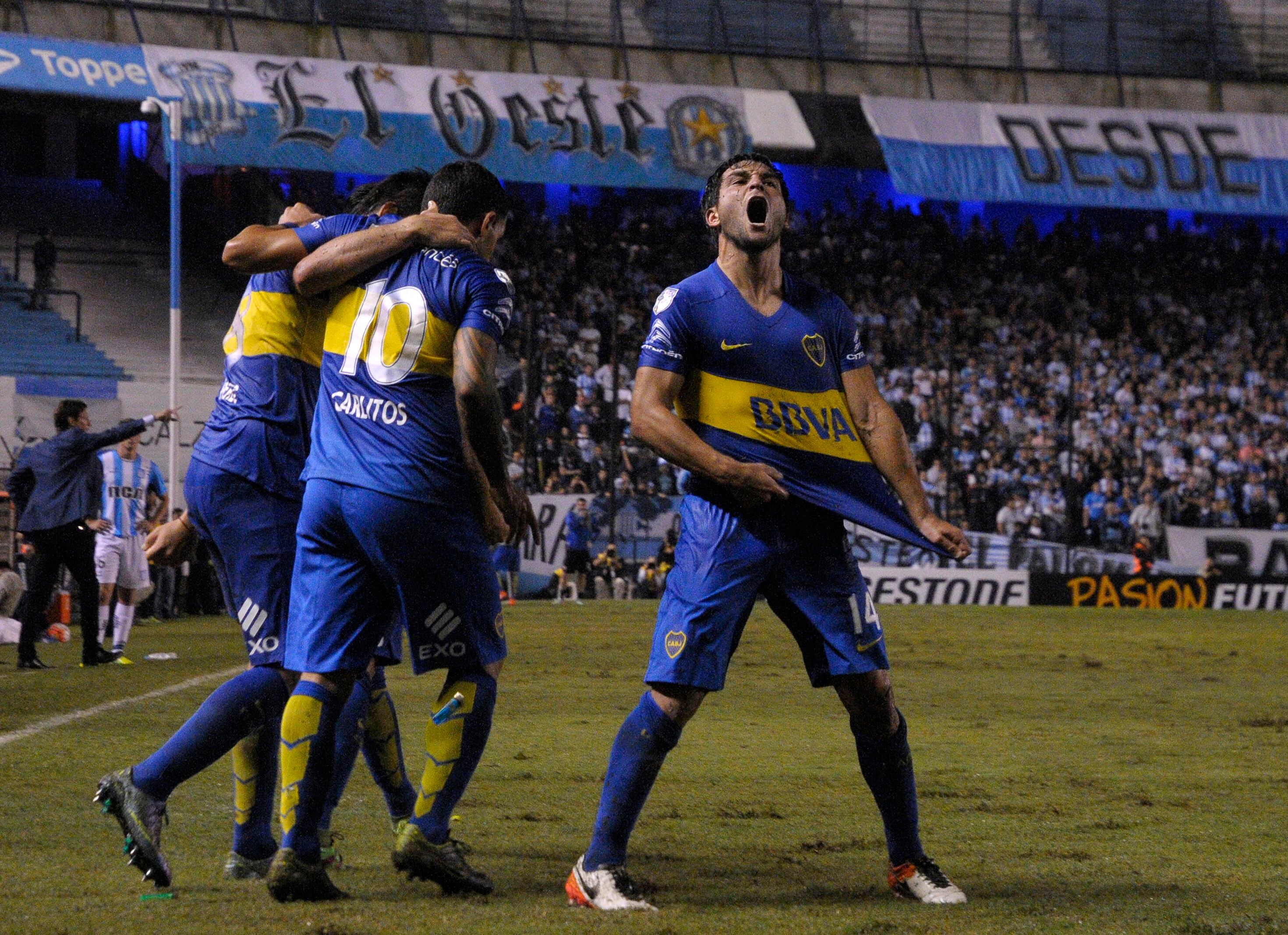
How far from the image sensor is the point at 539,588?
25.1 metres

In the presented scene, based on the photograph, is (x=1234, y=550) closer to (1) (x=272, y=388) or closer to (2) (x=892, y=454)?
(2) (x=892, y=454)

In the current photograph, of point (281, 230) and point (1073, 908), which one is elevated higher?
point (281, 230)

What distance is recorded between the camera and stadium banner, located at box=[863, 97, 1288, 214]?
31484mm

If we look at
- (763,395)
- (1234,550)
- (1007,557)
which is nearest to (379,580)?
(763,395)

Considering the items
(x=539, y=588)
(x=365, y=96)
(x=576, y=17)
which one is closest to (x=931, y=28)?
(x=576, y=17)

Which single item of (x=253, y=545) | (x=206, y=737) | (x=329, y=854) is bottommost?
(x=329, y=854)

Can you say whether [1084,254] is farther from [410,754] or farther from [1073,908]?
[1073,908]

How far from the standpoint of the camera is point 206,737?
185 inches

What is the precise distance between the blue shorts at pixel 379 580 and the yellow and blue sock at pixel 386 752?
680mm

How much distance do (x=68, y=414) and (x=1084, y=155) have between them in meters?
24.4

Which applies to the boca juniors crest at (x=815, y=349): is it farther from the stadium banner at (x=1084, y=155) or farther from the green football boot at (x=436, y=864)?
the stadium banner at (x=1084, y=155)

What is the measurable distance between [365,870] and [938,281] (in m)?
31.8

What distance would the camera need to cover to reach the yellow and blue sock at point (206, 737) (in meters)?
4.69

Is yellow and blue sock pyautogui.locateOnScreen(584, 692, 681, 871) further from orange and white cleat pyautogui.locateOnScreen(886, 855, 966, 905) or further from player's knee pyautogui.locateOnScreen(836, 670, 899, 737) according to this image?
orange and white cleat pyautogui.locateOnScreen(886, 855, 966, 905)
